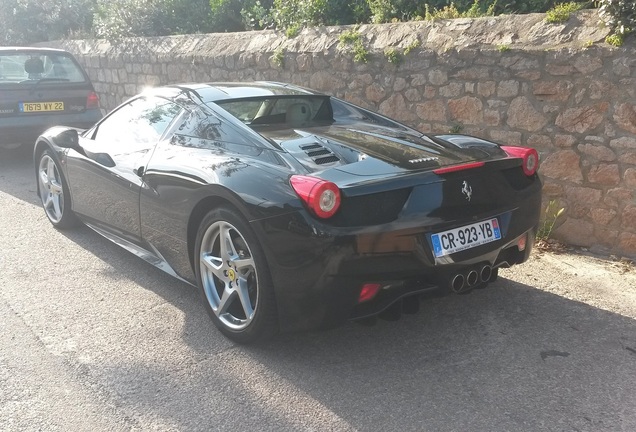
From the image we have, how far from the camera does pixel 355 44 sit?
6.92m

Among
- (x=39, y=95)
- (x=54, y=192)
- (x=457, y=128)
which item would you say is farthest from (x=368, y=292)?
(x=39, y=95)

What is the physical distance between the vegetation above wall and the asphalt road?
2.43 m

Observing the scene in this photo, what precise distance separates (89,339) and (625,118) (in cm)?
410

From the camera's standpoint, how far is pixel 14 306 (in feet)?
14.0

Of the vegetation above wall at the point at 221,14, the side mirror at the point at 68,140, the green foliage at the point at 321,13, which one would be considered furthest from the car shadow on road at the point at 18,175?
the green foliage at the point at 321,13

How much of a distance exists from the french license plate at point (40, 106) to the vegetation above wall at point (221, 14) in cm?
306

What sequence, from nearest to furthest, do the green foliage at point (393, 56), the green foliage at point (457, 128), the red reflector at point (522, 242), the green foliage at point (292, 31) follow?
the red reflector at point (522, 242) < the green foliage at point (457, 128) < the green foliage at point (393, 56) < the green foliage at point (292, 31)

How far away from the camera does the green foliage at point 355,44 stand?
6805 millimetres

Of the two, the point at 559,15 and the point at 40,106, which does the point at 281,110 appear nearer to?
the point at 559,15

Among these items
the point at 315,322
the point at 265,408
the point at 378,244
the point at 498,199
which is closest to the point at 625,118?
the point at 498,199

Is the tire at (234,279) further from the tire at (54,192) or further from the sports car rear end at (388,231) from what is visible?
the tire at (54,192)

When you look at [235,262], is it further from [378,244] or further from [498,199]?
[498,199]

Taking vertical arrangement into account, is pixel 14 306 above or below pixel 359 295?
below

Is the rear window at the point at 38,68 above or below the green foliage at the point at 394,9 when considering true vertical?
below
